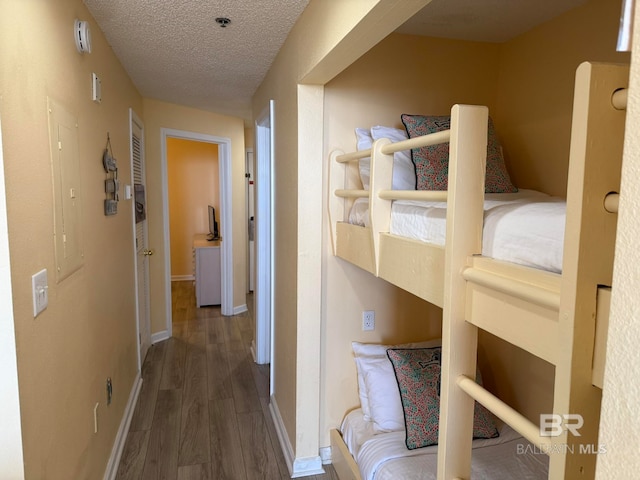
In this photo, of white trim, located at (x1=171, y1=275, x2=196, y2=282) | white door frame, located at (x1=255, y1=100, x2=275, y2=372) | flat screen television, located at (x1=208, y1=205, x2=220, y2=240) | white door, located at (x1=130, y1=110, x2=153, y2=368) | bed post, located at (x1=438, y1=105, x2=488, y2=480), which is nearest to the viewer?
bed post, located at (x1=438, y1=105, x2=488, y2=480)

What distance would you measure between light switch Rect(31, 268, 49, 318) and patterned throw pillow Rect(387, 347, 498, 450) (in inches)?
62.4

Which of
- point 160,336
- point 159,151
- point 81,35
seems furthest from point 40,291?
point 160,336

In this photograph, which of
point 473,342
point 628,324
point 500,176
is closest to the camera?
point 628,324

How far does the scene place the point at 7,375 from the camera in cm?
112

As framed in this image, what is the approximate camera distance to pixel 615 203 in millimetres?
659

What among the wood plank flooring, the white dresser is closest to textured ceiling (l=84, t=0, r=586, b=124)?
the wood plank flooring

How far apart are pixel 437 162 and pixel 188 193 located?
18.5ft

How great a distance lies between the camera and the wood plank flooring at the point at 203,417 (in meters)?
2.43

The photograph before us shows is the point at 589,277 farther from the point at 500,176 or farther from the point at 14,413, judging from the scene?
the point at 500,176

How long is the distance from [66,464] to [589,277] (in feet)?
5.80

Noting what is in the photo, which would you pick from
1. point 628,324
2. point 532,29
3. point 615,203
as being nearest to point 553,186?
point 532,29

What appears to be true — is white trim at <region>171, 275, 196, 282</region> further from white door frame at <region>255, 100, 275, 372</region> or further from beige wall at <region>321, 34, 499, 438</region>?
beige wall at <region>321, 34, 499, 438</region>

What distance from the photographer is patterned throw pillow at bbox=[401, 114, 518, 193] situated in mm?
2006

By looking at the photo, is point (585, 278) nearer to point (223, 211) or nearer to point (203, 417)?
point (203, 417)
